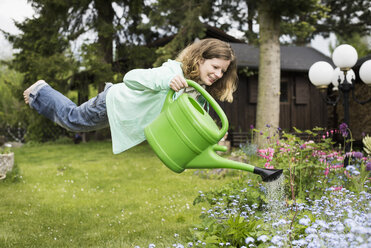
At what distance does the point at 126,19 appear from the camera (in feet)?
36.8

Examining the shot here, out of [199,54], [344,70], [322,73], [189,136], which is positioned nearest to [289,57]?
[322,73]

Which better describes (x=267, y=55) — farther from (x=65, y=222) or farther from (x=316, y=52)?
(x=316, y=52)

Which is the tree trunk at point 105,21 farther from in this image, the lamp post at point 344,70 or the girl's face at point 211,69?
the girl's face at point 211,69

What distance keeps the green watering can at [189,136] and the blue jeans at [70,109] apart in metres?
0.65

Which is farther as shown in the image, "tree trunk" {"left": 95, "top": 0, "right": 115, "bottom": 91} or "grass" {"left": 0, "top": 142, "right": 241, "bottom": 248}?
"tree trunk" {"left": 95, "top": 0, "right": 115, "bottom": 91}

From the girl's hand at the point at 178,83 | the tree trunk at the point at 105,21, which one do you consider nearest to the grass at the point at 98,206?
the girl's hand at the point at 178,83

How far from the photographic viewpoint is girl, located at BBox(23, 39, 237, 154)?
83.3 inches

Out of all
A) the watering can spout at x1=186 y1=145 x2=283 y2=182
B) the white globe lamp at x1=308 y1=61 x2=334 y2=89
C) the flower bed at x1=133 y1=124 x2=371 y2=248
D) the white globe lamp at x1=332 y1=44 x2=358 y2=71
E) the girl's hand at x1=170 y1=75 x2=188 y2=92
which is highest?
the white globe lamp at x1=332 y1=44 x2=358 y2=71

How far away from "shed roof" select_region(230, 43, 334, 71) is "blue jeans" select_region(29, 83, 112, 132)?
7805 mm

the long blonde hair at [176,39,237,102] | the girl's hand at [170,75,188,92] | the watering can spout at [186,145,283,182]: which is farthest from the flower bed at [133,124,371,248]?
the long blonde hair at [176,39,237,102]

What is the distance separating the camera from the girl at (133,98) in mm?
2115

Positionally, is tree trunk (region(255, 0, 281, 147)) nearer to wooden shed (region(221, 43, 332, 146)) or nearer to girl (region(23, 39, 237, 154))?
wooden shed (region(221, 43, 332, 146))

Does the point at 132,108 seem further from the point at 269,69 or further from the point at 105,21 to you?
the point at 105,21

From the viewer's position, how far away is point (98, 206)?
159 inches
